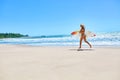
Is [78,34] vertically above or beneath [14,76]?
above

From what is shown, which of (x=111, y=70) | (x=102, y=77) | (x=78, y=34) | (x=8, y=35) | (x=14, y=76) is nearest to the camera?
(x=102, y=77)

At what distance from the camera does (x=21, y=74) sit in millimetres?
4512

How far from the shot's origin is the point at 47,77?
166 inches

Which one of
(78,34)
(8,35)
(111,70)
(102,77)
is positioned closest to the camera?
(102,77)

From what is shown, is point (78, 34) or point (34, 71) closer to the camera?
point (34, 71)

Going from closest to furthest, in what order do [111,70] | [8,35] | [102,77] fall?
1. [102,77]
2. [111,70]
3. [8,35]

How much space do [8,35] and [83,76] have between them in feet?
256

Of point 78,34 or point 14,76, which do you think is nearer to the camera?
point 14,76

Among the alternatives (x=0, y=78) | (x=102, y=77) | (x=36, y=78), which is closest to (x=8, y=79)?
(x=0, y=78)

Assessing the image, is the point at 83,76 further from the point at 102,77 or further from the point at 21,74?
the point at 21,74

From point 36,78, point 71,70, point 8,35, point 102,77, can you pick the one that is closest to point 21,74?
point 36,78

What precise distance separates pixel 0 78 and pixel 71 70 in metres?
1.48

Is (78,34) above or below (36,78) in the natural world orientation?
above

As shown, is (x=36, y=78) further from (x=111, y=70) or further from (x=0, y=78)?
(x=111, y=70)
